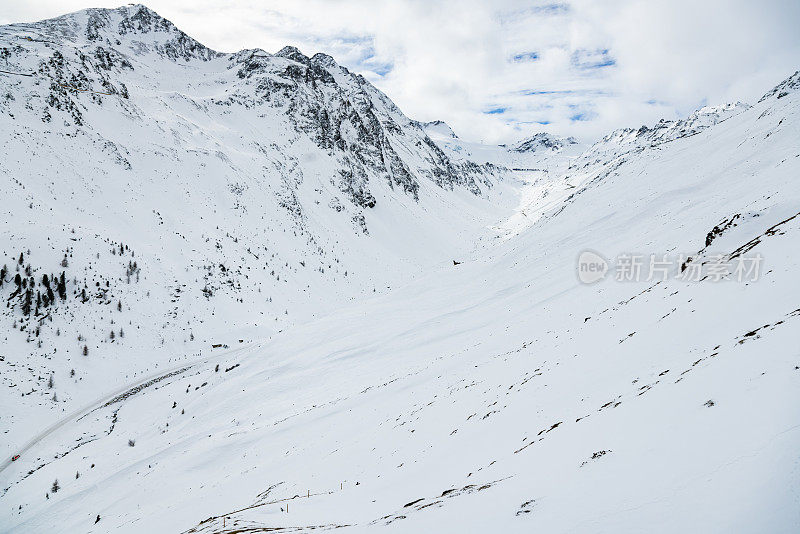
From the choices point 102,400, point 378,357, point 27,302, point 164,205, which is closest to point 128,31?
point 164,205

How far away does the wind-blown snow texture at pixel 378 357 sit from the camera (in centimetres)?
496

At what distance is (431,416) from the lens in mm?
12273

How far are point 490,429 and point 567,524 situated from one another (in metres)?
5.54

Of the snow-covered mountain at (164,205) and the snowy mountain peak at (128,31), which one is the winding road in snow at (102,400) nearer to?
the snow-covered mountain at (164,205)

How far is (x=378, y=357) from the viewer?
21531 mm

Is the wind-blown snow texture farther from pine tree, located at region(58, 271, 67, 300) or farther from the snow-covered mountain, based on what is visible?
pine tree, located at region(58, 271, 67, 300)

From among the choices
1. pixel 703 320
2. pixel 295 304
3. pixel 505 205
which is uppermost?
pixel 505 205

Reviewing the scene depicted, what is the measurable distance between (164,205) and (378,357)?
30.1 meters

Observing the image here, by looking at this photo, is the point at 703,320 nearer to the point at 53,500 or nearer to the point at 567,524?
the point at 567,524

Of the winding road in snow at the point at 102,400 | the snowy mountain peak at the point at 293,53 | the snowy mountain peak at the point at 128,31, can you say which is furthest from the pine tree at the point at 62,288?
the snowy mountain peak at the point at 293,53

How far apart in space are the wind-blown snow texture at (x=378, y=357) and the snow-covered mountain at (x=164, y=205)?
260 mm

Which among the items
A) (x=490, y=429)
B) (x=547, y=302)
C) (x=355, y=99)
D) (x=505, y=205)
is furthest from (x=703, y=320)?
(x=505, y=205)

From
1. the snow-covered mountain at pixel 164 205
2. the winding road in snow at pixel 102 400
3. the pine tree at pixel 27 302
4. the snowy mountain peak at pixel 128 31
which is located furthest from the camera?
the snowy mountain peak at pixel 128 31

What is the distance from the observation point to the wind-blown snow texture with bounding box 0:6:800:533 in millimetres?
4957
